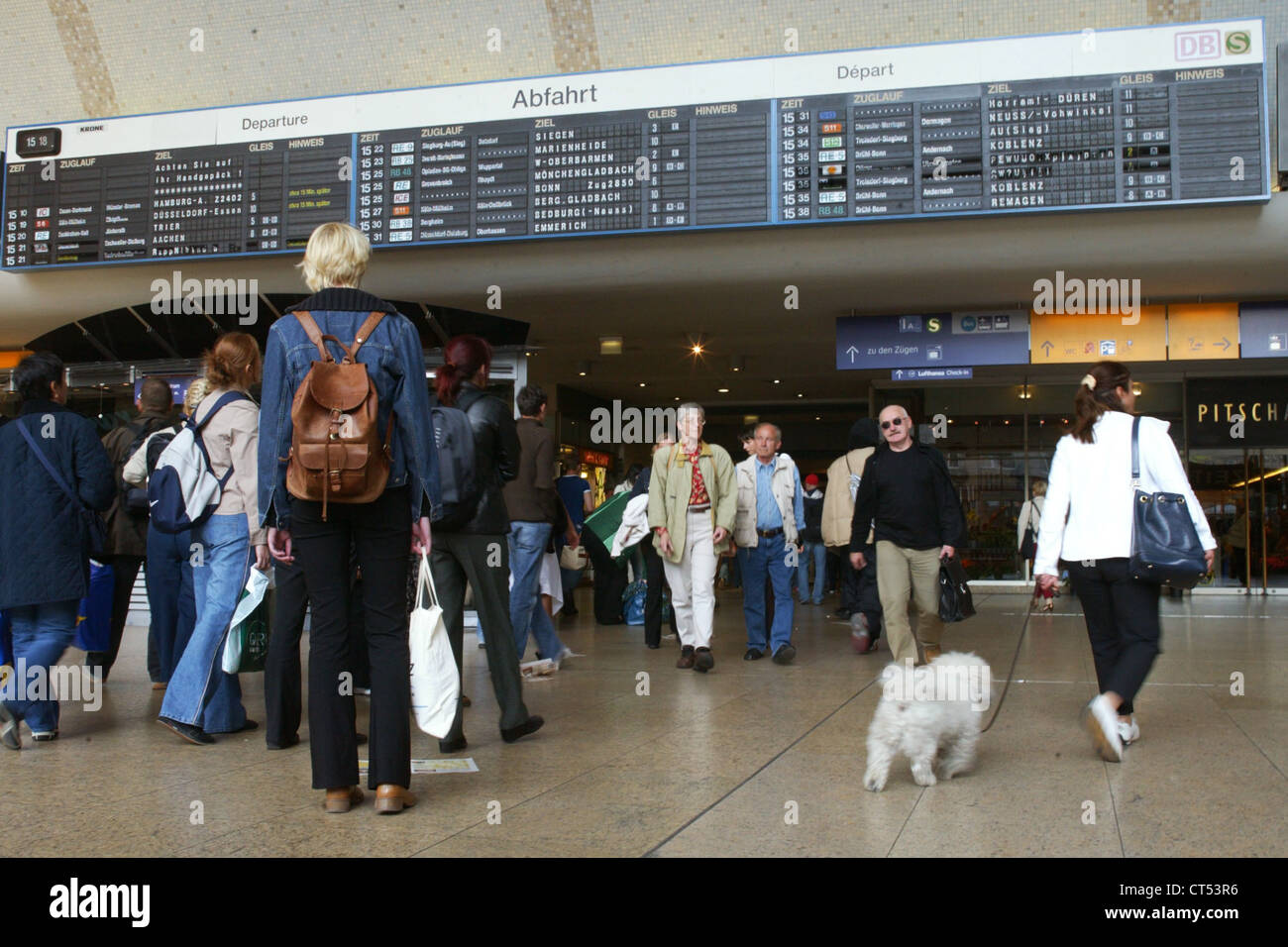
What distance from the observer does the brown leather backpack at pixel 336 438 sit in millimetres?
3293

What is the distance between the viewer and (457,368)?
517 cm

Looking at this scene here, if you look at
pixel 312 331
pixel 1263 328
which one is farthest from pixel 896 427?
pixel 1263 328

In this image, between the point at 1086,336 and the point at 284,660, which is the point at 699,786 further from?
the point at 1086,336

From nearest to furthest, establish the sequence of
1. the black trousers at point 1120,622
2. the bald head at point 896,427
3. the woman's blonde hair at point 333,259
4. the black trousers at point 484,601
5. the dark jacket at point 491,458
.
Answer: the woman's blonde hair at point 333,259 → the black trousers at point 1120,622 → the black trousers at point 484,601 → the dark jacket at point 491,458 → the bald head at point 896,427

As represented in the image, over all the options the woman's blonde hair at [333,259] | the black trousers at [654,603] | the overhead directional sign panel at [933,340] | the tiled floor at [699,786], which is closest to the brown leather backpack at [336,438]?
the woman's blonde hair at [333,259]

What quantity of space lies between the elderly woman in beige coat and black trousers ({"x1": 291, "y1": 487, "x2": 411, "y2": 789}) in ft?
12.1

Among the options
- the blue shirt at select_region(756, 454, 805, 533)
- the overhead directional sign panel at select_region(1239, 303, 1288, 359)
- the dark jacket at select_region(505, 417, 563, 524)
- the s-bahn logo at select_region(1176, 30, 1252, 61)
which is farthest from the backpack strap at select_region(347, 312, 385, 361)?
the overhead directional sign panel at select_region(1239, 303, 1288, 359)

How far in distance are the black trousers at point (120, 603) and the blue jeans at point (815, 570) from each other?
8.70 metres

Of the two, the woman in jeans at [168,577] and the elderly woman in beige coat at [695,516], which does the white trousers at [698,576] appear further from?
the woman in jeans at [168,577]

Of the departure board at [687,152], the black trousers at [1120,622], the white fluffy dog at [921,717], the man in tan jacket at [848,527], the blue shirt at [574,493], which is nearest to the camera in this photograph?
the white fluffy dog at [921,717]

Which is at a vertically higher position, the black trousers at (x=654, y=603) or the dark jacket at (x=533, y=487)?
the dark jacket at (x=533, y=487)

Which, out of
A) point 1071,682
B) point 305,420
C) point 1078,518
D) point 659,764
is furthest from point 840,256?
point 305,420

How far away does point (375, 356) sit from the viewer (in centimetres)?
354
